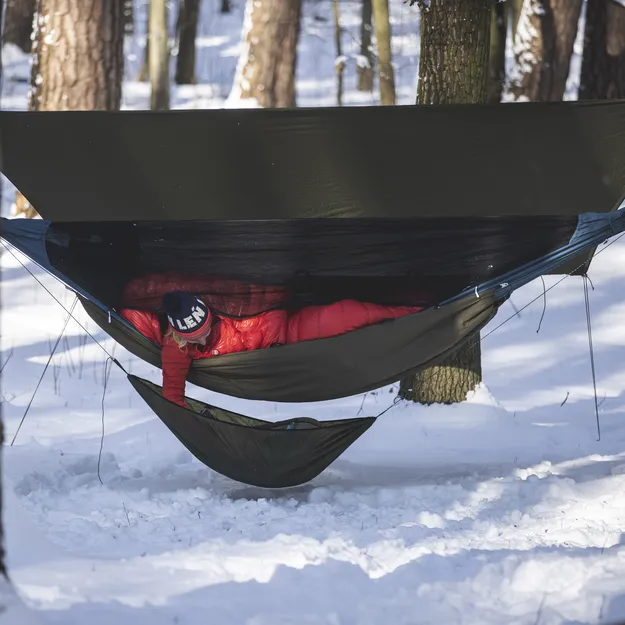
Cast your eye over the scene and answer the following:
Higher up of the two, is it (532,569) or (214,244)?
(214,244)

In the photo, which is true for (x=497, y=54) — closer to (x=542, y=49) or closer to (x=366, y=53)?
(x=542, y=49)

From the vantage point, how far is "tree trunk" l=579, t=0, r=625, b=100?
30.5 feet

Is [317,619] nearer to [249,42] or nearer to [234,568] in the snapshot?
[234,568]

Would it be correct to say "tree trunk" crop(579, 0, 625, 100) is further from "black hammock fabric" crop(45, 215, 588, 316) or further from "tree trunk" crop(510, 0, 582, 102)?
"black hammock fabric" crop(45, 215, 588, 316)

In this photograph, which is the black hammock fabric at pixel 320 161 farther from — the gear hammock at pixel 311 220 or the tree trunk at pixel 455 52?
the tree trunk at pixel 455 52

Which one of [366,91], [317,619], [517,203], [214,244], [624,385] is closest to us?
[317,619]

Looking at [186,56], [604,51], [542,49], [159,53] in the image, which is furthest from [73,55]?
[186,56]

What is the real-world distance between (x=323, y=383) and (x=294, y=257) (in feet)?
1.97

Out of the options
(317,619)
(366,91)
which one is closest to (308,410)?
(317,619)

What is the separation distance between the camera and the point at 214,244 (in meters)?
4.35

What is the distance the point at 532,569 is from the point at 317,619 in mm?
711

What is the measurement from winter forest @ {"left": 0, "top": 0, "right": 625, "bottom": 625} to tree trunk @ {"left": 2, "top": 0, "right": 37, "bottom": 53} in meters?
9.12

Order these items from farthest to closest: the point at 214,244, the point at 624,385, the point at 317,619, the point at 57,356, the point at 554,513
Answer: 1. the point at 57,356
2. the point at 624,385
3. the point at 214,244
4. the point at 554,513
5. the point at 317,619

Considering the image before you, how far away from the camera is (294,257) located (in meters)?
4.39
